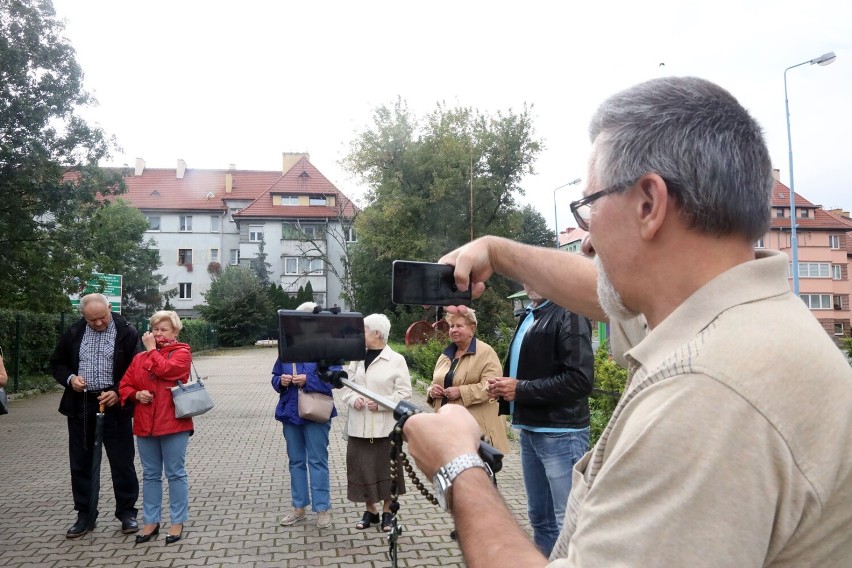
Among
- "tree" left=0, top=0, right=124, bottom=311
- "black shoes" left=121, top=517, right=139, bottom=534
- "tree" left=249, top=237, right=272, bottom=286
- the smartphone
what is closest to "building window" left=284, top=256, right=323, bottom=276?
"tree" left=249, top=237, right=272, bottom=286

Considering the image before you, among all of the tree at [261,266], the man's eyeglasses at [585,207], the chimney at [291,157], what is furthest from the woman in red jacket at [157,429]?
the chimney at [291,157]

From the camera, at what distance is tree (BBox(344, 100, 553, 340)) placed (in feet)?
119

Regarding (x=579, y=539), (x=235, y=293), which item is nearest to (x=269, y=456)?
(x=579, y=539)

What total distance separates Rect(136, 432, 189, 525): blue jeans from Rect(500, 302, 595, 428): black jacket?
3214mm

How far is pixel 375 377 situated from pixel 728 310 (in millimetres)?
5361

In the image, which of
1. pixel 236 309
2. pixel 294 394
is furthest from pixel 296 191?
pixel 294 394

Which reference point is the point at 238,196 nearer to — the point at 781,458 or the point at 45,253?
the point at 45,253

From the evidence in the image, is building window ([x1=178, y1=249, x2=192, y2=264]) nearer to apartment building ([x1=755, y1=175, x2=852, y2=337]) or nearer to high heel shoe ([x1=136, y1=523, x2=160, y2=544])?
apartment building ([x1=755, y1=175, x2=852, y2=337])

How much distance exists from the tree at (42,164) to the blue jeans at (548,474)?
18.6 meters

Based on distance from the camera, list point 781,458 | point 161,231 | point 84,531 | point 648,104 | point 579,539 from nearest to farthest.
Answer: point 781,458 → point 579,539 → point 648,104 → point 84,531 → point 161,231

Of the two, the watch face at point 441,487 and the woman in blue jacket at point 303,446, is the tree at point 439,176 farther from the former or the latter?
the watch face at point 441,487

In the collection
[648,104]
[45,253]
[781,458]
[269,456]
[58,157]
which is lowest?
[269,456]

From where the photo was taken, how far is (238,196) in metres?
67.6

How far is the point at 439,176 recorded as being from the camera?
3666cm
